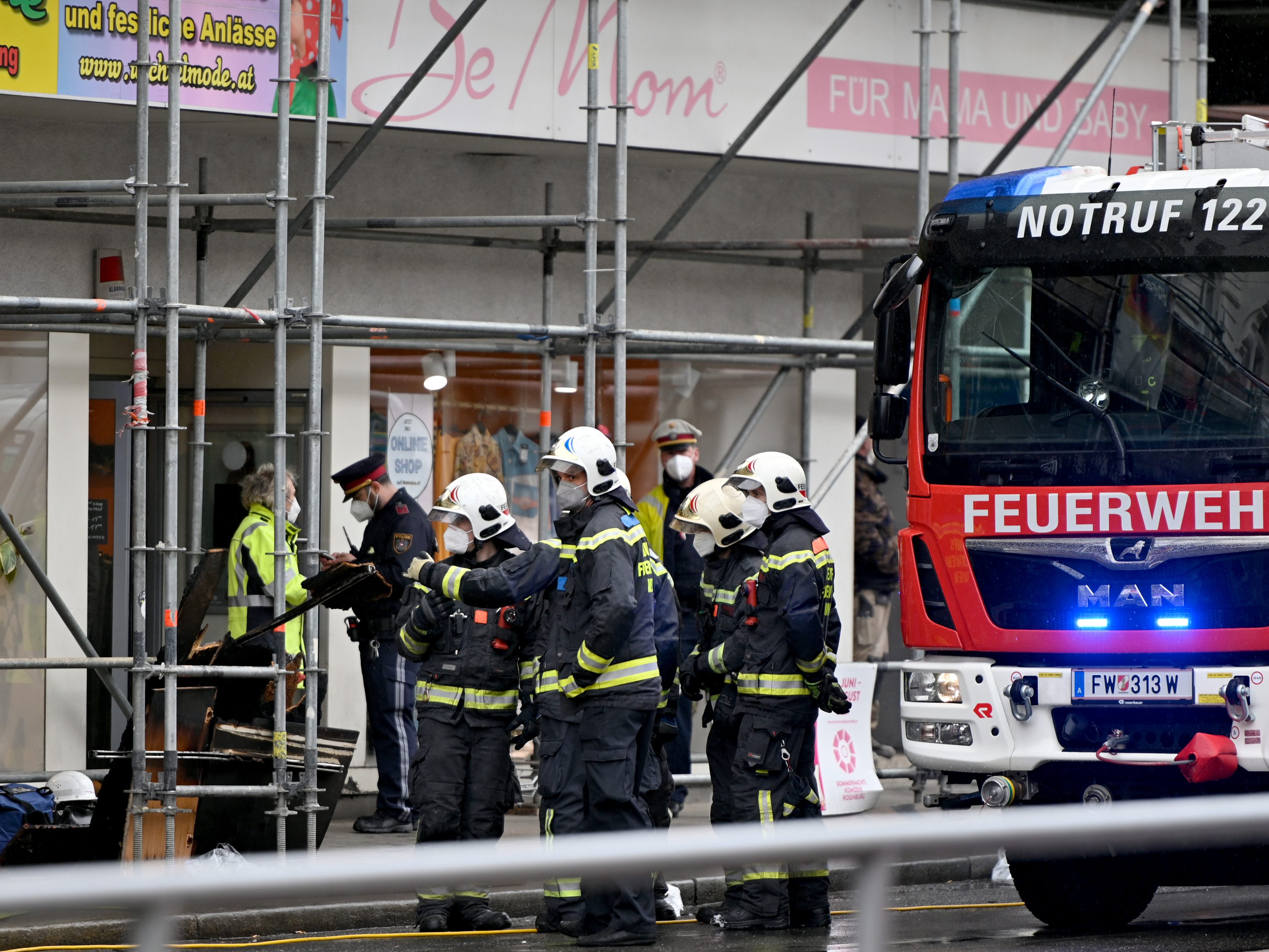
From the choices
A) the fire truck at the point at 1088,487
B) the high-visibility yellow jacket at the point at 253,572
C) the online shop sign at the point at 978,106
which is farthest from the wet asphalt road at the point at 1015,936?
the online shop sign at the point at 978,106

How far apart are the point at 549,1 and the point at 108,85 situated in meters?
2.54

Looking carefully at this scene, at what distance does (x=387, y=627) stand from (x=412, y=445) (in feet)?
6.39

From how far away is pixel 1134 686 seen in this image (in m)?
7.32

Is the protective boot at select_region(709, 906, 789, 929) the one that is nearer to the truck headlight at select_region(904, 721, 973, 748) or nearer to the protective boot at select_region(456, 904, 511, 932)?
the protective boot at select_region(456, 904, 511, 932)

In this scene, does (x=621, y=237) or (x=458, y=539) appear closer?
(x=458, y=539)

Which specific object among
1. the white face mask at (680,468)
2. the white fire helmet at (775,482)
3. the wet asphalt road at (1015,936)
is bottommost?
the wet asphalt road at (1015,936)

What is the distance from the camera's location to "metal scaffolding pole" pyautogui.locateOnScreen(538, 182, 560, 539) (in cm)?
1080

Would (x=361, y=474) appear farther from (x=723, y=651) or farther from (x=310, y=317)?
(x=723, y=651)

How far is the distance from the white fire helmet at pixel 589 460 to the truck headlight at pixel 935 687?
1.44 m

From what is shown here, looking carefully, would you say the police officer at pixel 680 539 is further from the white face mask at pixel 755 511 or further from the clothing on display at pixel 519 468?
the white face mask at pixel 755 511

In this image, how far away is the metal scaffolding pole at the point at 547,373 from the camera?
1080 cm

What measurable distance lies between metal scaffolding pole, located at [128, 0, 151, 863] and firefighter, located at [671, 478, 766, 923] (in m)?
2.33

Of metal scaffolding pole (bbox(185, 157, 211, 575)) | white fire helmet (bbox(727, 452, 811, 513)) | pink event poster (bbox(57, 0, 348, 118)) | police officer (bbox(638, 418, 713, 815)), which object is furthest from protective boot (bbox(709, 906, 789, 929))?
pink event poster (bbox(57, 0, 348, 118))

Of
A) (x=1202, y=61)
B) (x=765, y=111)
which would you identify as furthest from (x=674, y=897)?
(x=1202, y=61)
